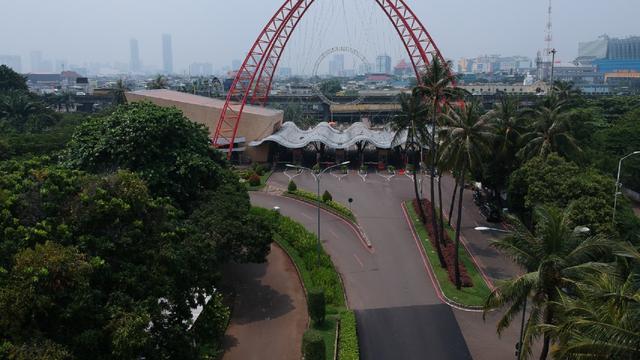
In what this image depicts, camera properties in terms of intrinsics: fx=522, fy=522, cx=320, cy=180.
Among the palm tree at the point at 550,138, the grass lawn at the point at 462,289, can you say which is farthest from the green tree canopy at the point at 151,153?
the palm tree at the point at 550,138

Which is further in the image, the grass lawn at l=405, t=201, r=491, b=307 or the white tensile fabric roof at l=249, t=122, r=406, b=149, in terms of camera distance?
the white tensile fabric roof at l=249, t=122, r=406, b=149

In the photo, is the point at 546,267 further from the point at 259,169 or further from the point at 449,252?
the point at 259,169

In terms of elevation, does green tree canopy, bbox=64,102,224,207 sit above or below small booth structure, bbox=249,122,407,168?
above

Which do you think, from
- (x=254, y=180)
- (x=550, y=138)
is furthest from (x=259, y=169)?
(x=550, y=138)

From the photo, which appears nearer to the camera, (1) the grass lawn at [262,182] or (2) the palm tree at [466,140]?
(2) the palm tree at [466,140]

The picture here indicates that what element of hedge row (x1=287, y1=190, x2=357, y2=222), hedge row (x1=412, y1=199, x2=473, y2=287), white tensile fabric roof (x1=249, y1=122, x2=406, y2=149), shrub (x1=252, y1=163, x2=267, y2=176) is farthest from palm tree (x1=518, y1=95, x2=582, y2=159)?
shrub (x1=252, y1=163, x2=267, y2=176)

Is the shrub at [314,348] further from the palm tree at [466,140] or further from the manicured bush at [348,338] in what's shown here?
the palm tree at [466,140]

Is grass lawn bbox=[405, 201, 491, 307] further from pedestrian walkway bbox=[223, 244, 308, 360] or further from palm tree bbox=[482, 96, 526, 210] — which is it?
pedestrian walkway bbox=[223, 244, 308, 360]
